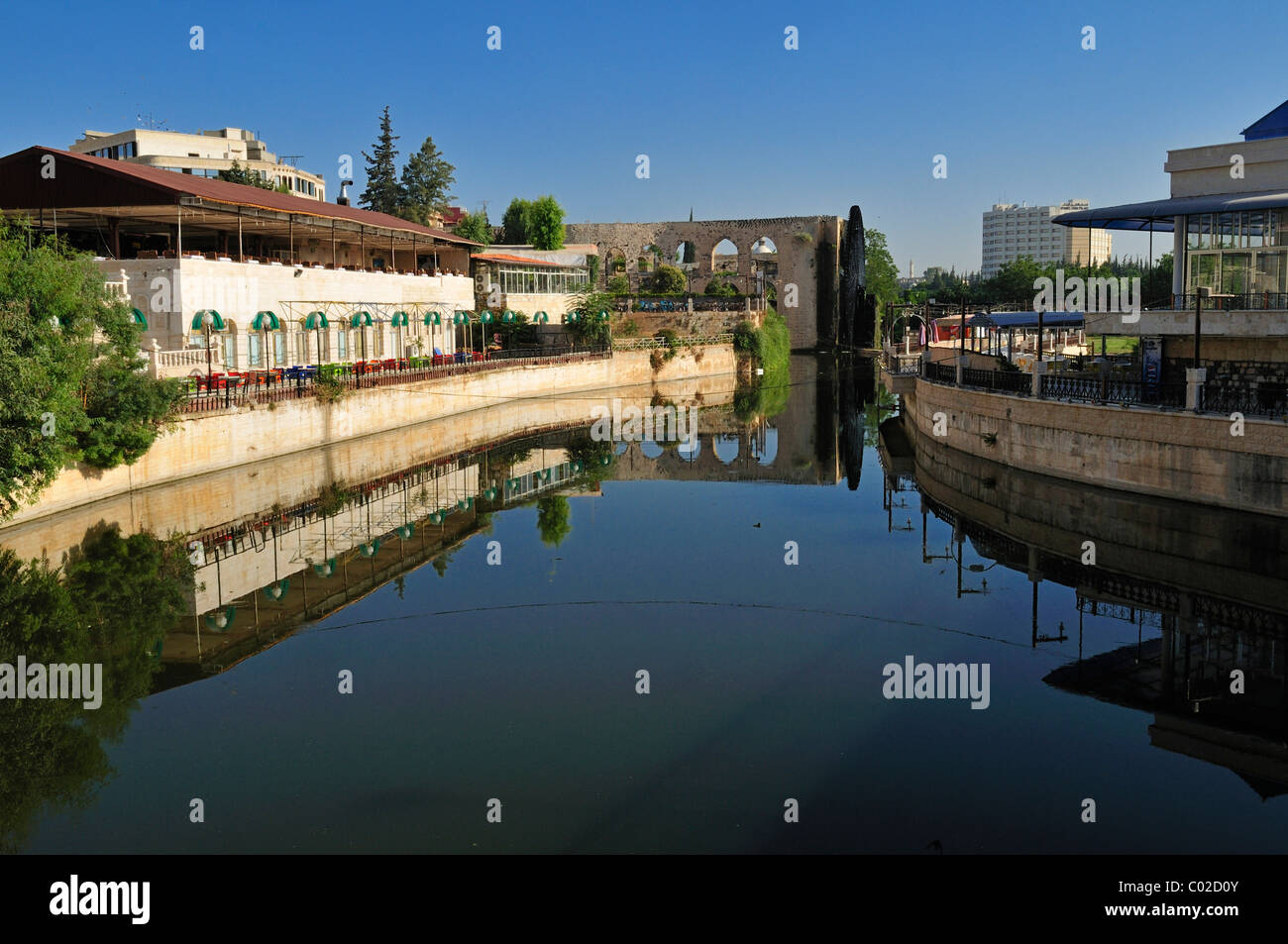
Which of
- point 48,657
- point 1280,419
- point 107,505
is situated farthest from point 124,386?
point 1280,419

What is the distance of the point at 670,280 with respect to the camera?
202 ft

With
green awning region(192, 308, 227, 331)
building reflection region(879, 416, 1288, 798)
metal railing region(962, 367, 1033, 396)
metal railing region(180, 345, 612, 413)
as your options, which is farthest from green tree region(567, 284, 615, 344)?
building reflection region(879, 416, 1288, 798)

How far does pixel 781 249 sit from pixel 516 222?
16.2m

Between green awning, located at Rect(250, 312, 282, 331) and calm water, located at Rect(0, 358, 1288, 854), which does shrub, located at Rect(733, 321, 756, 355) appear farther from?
calm water, located at Rect(0, 358, 1288, 854)

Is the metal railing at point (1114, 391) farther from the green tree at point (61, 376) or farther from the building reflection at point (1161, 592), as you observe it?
the green tree at point (61, 376)

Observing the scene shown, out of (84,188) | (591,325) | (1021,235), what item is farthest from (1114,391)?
(1021,235)

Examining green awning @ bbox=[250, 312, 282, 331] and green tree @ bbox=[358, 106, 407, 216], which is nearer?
green awning @ bbox=[250, 312, 282, 331]

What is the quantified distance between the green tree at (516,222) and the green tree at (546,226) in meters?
1.33

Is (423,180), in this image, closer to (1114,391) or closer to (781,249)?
(781,249)
